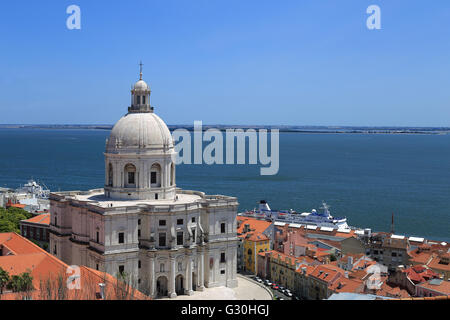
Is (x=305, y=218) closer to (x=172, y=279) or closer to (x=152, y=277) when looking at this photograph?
(x=172, y=279)

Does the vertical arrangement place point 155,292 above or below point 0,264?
below

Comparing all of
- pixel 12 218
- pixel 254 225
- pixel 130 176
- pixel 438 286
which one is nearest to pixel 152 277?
pixel 130 176

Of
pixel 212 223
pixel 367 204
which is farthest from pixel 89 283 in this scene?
pixel 367 204

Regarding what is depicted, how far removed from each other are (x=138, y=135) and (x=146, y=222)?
275 inches

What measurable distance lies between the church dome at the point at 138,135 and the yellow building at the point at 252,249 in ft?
48.1

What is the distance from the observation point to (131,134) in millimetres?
40875

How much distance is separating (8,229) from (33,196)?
3385 cm

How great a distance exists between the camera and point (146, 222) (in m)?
38.2

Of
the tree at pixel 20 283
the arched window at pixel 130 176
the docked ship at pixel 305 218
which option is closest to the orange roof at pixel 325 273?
the arched window at pixel 130 176

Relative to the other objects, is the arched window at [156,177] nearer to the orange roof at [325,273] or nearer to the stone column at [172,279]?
the stone column at [172,279]

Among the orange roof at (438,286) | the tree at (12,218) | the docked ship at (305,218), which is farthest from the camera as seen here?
the docked ship at (305,218)

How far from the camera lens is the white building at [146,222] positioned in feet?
122
